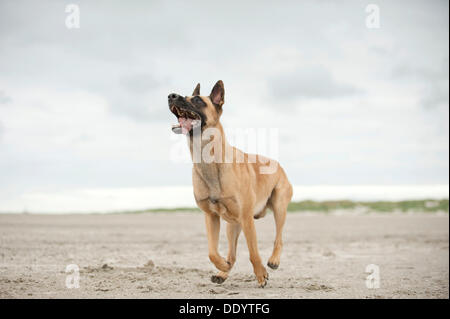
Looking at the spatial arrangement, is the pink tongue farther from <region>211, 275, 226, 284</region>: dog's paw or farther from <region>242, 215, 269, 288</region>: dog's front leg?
<region>211, 275, 226, 284</region>: dog's paw

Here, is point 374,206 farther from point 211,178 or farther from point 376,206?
point 211,178

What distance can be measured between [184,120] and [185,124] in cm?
8

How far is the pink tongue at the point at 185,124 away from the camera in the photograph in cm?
662

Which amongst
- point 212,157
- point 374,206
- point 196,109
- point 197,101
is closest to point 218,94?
point 197,101

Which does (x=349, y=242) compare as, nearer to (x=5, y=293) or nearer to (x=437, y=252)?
(x=437, y=252)

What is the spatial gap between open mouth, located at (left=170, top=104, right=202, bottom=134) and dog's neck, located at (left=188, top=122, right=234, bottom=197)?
29 cm

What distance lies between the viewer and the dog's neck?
7012mm

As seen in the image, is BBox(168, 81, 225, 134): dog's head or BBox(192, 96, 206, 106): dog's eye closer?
BBox(168, 81, 225, 134): dog's head

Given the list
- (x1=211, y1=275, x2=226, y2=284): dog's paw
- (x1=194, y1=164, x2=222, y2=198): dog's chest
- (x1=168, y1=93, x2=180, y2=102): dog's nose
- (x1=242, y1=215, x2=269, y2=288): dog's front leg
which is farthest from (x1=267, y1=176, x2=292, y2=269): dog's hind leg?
(x1=168, y1=93, x2=180, y2=102): dog's nose

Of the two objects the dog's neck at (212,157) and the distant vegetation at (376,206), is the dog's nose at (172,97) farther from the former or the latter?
the distant vegetation at (376,206)

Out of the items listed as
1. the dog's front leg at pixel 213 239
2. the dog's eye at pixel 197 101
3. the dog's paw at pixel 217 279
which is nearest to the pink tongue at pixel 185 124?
the dog's eye at pixel 197 101

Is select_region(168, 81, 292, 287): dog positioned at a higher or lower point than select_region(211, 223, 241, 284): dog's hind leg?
higher

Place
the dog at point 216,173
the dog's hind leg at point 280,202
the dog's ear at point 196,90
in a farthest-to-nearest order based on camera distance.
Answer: the dog's hind leg at point 280,202
the dog's ear at point 196,90
the dog at point 216,173
